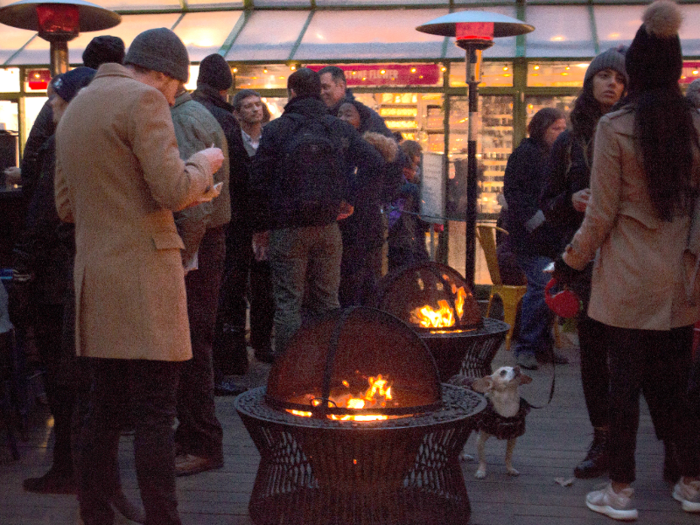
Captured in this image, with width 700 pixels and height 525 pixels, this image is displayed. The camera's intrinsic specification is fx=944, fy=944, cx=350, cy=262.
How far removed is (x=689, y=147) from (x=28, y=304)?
3230 millimetres

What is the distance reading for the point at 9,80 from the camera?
14539mm

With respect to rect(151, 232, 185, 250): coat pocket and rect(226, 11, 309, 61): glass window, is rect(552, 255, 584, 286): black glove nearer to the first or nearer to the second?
rect(151, 232, 185, 250): coat pocket

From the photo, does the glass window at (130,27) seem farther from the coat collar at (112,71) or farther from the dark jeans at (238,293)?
the coat collar at (112,71)

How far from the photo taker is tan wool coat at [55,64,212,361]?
330 centimetres

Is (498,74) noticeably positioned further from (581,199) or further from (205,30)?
(581,199)

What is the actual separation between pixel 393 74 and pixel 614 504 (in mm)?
9722

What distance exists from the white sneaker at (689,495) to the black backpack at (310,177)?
8.89ft

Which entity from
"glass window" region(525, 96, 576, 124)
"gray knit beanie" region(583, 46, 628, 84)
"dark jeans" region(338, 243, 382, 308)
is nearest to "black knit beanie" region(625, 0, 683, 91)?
"gray knit beanie" region(583, 46, 628, 84)

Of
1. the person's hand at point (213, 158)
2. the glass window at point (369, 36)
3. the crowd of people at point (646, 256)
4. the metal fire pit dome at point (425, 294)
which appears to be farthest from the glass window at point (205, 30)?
the person's hand at point (213, 158)

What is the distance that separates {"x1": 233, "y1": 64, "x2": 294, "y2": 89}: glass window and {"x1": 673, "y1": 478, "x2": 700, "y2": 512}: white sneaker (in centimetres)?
1003

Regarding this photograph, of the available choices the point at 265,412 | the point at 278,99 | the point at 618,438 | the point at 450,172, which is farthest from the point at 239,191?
the point at 278,99

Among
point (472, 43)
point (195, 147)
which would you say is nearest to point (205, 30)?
point (472, 43)

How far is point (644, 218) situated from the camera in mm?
4109

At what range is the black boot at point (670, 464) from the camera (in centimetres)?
466
